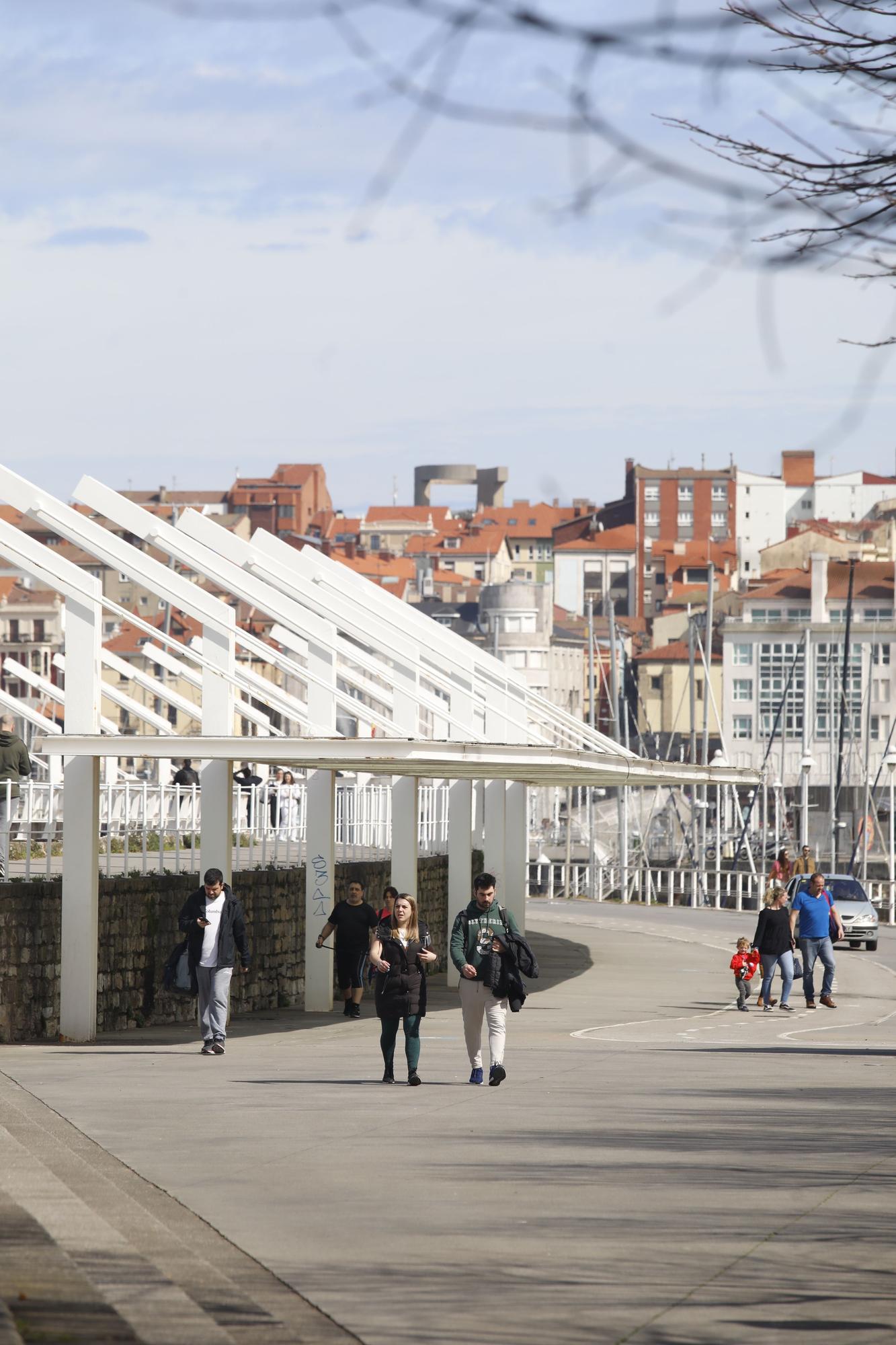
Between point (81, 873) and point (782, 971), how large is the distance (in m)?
9.12

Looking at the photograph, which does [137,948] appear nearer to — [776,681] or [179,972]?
[179,972]

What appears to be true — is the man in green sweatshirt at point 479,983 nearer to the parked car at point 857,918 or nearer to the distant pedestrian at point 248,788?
the distant pedestrian at point 248,788

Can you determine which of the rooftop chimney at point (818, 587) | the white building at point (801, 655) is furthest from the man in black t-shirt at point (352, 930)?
the rooftop chimney at point (818, 587)

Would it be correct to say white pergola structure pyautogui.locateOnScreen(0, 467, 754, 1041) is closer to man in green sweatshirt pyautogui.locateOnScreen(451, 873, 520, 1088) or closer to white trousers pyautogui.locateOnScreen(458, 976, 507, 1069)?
man in green sweatshirt pyautogui.locateOnScreen(451, 873, 520, 1088)

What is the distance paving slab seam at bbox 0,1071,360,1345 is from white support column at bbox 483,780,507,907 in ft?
62.0

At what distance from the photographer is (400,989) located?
15.1 metres

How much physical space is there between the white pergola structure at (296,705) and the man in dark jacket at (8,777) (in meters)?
0.52

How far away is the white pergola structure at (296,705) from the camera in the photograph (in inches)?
754

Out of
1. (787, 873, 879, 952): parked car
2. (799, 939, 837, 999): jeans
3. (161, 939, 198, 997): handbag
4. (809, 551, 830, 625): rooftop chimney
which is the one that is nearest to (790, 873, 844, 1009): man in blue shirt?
(799, 939, 837, 999): jeans

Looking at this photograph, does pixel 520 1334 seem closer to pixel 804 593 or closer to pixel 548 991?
pixel 548 991

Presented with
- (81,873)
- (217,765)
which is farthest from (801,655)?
(81,873)

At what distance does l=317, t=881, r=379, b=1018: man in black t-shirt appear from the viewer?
21.8 m

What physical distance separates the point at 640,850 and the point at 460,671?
159 ft

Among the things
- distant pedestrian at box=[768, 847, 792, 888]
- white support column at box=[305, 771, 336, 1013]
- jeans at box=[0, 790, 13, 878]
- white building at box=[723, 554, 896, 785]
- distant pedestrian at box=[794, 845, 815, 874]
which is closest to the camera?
jeans at box=[0, 790, 13, 878]
